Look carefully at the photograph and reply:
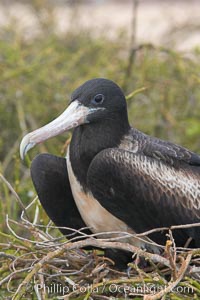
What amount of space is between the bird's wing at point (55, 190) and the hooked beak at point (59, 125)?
24 centimetres

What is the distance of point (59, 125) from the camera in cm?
414

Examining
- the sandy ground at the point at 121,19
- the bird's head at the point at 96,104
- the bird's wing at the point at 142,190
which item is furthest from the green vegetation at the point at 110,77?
the bird's wing at the point at 142,190

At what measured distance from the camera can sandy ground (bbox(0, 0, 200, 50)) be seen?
8.29 m

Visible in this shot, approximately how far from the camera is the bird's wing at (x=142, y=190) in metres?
4.03

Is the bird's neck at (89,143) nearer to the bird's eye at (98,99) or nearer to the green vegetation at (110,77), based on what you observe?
the bird's eye at (98,99)

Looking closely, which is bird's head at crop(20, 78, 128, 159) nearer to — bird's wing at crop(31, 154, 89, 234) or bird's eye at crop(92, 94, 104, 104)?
bird's eye at crop(92, 94, 104, 104)

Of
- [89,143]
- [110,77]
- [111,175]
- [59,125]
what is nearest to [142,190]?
[111,175]

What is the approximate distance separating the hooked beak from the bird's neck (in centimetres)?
7

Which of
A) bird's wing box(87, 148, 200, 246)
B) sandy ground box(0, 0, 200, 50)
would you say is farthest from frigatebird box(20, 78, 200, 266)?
sandy ground box(0, 0, 200, 50)

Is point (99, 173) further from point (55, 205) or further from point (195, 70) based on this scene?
point (195, 70)

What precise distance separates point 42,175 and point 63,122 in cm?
29

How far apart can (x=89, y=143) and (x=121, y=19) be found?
10422 millimetres

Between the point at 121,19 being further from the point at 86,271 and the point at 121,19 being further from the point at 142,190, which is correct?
the point at 86,271

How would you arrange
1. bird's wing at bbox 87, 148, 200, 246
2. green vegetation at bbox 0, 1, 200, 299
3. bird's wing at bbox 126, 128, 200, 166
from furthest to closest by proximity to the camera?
green vegetation at bbox 0, 1, 200, 299, bird's wing at bbox 126, 128, 200, 166, bird's wing at bbox 87, 148, 200, 246
